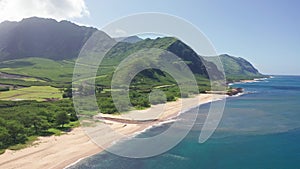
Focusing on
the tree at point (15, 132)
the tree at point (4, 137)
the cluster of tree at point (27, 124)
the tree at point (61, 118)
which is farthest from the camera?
the tree at point (61, 118)

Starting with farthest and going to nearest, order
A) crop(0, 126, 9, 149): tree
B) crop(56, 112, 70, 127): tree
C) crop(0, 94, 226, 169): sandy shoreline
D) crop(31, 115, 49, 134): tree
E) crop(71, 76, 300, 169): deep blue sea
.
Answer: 1. crop(56, 112, 70, 127): tree
2. crop(31, 115, 49, 134): tree
3. crop(0, 126, 9, 149): tree
4. crop(71, 76, 300, 169): deep blue sea
5. crop(0, 94, 226, 169): sandy shoreline

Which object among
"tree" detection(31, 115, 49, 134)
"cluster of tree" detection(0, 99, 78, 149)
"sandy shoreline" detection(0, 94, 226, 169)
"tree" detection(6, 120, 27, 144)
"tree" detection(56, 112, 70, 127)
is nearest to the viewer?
"sandy shoreline" detection(0, 94, 226, 169)

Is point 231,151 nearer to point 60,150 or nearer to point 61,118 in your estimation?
point 60,150

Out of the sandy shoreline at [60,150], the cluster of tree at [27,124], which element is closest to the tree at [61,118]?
the cluster of tree at [27,124]

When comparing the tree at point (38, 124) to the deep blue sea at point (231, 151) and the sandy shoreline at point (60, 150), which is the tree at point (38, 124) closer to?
the sandy shoreline at point (60, 150)

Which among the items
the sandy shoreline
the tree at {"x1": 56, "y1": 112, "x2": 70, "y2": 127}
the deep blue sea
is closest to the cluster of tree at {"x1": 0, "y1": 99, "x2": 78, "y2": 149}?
the tree at {"x1": 56, "y1": 112, "x2": 70, "y2": 127}

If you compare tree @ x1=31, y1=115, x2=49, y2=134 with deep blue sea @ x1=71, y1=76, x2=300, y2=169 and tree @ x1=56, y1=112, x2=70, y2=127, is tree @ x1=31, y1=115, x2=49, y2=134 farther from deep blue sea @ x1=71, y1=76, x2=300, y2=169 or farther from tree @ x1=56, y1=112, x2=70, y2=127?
deep blue sea @ x1=71, y1=76, x2=300, y2=169

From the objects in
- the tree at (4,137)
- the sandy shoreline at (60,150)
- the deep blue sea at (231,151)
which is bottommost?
the deep blue sea at (231,151)

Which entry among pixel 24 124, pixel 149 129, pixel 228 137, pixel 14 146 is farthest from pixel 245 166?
pixel 24 124

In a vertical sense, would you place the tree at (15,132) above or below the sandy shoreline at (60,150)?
above

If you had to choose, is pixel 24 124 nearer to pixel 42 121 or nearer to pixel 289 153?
pixel 42 121

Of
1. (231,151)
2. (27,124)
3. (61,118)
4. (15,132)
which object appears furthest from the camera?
(61,118)

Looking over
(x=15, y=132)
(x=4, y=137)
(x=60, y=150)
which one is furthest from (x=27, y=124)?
(x=60, y=150)
